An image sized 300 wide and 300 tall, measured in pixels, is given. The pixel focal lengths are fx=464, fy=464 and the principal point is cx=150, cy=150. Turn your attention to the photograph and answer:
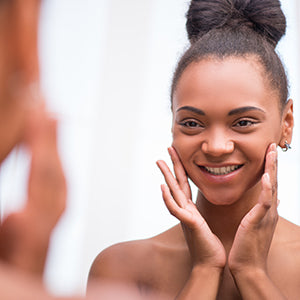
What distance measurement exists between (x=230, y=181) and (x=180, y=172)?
155 mm

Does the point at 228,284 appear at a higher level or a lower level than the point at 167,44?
lower

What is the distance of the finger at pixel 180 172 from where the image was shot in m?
1.27

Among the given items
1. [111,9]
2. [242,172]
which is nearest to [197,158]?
[242,172]

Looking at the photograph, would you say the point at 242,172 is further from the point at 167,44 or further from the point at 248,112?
the point at 167,44

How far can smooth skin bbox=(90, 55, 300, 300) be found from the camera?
1.14 m

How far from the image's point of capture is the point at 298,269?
127cm

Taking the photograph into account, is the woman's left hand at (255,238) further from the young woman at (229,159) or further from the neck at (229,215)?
the neck at (229,215)

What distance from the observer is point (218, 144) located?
1.14m

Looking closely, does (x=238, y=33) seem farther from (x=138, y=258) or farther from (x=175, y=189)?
(x=138, y=258)

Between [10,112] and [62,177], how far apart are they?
60 millimetres

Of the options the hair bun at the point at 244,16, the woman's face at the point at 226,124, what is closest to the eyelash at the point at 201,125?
the woman's face at the point at 226,124

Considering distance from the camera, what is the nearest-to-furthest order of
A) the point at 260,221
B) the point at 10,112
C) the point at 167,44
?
the point at 10,112, the point at 260,221, the point at 167,44

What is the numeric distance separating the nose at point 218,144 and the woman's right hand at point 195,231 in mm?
140

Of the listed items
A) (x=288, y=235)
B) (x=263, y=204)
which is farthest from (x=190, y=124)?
(x=288, y=235)
